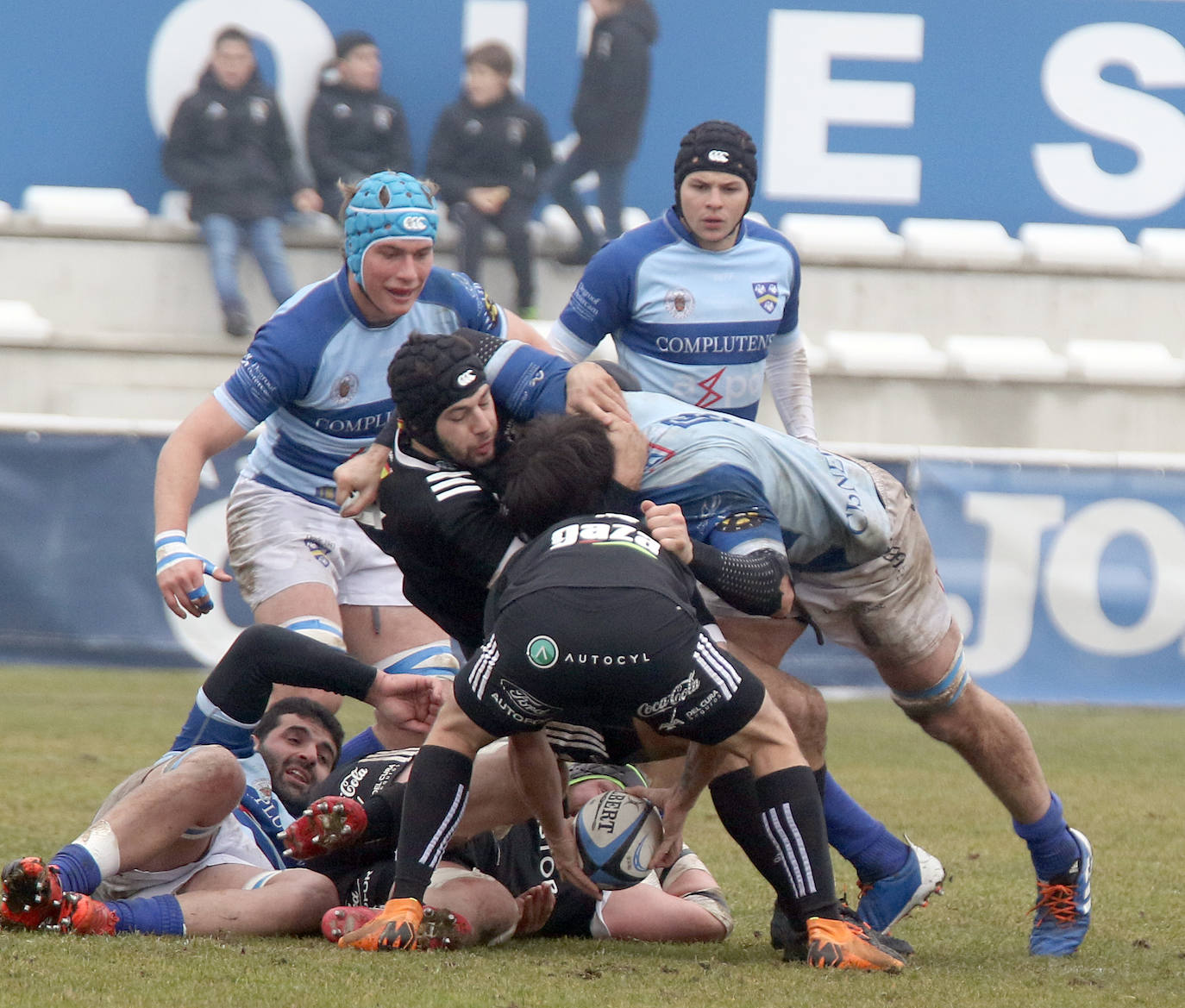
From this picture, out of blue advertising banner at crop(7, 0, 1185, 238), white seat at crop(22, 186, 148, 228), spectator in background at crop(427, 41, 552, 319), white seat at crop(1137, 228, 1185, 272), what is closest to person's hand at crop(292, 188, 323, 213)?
spectator in background at crop(427, 41, 552, 319)

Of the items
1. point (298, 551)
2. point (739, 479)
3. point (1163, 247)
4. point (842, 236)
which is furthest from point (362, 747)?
point (1163, 247)

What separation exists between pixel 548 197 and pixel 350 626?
8197mm

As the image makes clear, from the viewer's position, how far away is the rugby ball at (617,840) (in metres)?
4.34

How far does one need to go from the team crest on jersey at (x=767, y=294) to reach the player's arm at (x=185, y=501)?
5.83 feet

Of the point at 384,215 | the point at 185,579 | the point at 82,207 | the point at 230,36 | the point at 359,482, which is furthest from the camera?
the point at 82,207

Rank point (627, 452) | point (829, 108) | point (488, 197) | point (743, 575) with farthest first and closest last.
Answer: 1. point (829, 108)
2. point (488, 197)
3. point (627, 452)
4. point (743, 575)

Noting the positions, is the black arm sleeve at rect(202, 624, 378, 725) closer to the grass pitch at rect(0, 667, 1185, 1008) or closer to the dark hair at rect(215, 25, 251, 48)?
the grass pitch at rect(0, 667, 1185, 1008)

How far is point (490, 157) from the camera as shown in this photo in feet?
41.8

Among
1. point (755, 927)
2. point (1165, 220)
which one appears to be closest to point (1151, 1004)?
point (755, 927)

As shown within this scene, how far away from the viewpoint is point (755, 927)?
5.02 meters

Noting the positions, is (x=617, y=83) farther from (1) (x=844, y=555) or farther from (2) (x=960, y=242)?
(1) (x=844, y=555)

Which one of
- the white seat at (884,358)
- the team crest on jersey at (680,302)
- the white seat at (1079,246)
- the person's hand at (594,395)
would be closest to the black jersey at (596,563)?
the person's hand at (594,395)

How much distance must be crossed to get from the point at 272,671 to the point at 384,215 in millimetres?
1536

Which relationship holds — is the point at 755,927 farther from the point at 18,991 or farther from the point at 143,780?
the point at 18,991
